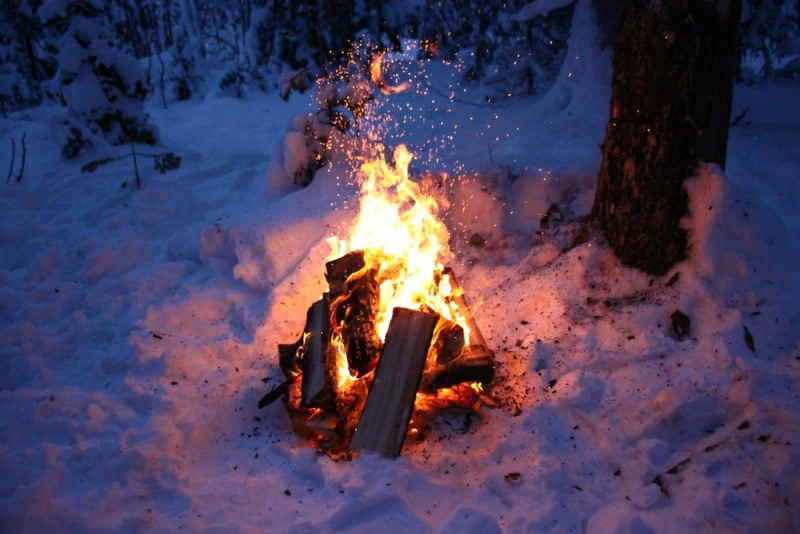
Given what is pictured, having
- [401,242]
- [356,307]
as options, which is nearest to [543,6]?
[401,242]

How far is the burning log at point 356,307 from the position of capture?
364 centimetres

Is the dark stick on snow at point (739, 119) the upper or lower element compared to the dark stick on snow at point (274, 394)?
upper

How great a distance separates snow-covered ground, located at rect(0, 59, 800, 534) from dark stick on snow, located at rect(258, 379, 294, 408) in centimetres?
12

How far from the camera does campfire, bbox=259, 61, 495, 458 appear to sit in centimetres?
336

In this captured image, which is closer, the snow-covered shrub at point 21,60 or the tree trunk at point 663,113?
the tree trunk at point 663,113

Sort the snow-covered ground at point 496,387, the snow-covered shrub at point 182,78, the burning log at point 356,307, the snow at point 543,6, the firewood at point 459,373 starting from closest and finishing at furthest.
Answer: the snow-covered ground at point 496,387 → the firewood at point 459,373 → the burning log at point 356,307 → the snow at point 543,6 → the snow-covered shrub at point 182,78

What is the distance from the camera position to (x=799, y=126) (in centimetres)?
724

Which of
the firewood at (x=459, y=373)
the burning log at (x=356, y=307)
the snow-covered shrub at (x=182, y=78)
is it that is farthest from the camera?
the snow-covered shrub at (x=182, y=78)

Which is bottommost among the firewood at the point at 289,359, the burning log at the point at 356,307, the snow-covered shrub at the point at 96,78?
the firewood at the point at 289,359

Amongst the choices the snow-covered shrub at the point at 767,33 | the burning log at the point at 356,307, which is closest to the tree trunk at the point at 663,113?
the burning log at the point at 356,307

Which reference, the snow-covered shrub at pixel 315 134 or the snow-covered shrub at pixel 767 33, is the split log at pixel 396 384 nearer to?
the snow-covered shrub at pixel 315 134

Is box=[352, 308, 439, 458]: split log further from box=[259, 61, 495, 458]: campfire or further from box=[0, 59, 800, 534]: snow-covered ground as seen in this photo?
box=[0, 59, 800, 534]: snow-covered ground

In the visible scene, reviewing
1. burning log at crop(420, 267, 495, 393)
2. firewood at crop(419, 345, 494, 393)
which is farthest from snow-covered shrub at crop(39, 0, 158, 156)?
firewood at crop(419, 345, 494, 393)

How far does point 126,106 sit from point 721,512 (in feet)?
37.6
